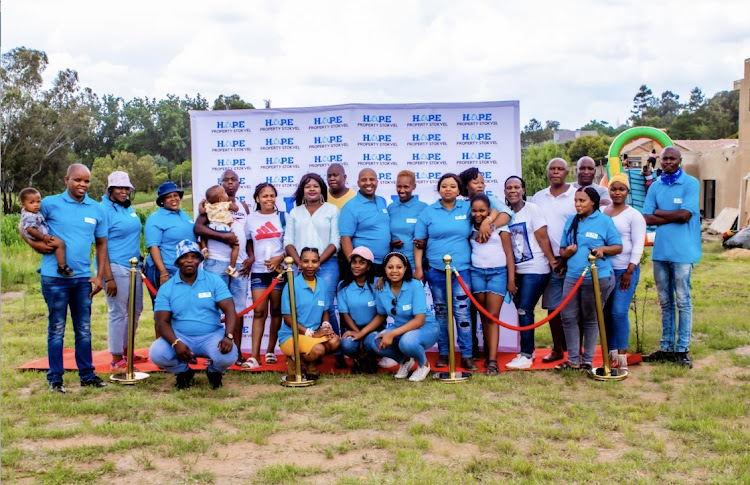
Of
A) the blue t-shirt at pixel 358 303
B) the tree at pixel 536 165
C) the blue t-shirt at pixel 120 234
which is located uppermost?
the tree at pixel 536 165

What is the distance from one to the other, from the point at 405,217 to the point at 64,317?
10.2ft

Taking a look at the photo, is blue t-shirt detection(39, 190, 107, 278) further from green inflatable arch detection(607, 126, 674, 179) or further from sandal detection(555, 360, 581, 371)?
green inflatable arch detection(607, 126, 674, 179)

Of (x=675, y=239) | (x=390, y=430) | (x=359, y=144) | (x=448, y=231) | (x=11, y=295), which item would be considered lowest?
(x=390, y=430)

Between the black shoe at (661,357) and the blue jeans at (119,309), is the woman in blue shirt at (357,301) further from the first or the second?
the black shoe at (661,357)

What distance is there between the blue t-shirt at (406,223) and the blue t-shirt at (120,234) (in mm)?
2410

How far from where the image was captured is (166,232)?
668 centimetres

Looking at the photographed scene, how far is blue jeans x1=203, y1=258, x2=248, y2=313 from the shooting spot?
22.1 ft

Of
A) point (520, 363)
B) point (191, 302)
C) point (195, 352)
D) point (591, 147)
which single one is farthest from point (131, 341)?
point (591, 147)

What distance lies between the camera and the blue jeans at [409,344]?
623 centimetres

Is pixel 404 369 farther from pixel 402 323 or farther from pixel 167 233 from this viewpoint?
pixel 167 233

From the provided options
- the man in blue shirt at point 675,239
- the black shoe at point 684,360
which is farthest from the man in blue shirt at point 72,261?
the black shoe at point 684,360

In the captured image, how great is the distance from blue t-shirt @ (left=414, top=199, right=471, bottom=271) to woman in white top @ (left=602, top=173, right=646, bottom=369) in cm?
130

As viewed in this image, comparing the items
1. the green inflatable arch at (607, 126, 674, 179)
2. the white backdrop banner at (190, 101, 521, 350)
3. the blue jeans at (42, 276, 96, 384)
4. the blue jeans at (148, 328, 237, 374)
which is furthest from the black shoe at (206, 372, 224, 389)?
the green inflatable arch at (607, 126, 674, 179)

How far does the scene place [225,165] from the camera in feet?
25.4
